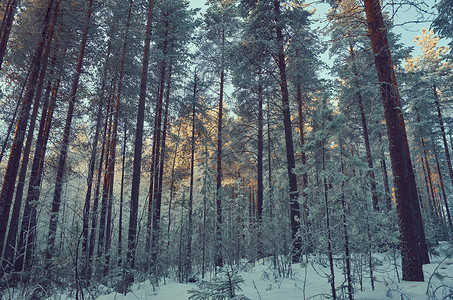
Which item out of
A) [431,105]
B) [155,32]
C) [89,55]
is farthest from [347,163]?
[431,105]

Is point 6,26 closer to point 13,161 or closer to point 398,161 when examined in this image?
point 13,161

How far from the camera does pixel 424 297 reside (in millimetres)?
3783

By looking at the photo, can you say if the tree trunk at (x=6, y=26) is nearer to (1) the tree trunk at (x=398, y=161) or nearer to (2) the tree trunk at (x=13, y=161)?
(2) the tree trunk at (x=13, y=161)

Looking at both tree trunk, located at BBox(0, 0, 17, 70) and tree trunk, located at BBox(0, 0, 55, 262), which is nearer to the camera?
tree trunk, located at BBox(0, 0, 55, 262)

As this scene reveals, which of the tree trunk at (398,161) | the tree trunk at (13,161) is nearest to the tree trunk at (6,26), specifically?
the tree trunk at (13,161)

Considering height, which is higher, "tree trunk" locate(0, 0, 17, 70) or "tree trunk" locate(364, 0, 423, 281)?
"tree trunk" locate(0, 0, 17, 70)

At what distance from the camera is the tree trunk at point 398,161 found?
5.07m

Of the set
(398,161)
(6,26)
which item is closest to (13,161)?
(6,26)

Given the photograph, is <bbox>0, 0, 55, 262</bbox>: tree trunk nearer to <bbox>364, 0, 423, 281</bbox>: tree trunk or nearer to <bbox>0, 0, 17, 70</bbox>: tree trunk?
<bbox>0, 0, 17, 70</bbox>: tree trunk

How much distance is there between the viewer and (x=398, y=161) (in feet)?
18.3

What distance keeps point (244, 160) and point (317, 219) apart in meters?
15.4

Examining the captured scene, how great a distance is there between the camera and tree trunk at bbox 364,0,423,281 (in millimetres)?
5074

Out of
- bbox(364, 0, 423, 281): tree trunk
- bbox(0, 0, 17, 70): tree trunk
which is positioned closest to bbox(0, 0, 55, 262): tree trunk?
bbox(0, 0, 17, 70): tree trunk

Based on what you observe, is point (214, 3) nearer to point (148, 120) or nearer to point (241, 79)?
point (241, 79)
